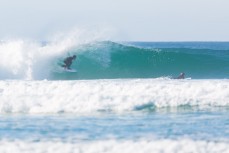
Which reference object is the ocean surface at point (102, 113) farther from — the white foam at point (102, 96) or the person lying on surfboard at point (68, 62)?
the person lying on surfboard at point (68, 62)

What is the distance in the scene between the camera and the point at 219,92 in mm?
16734

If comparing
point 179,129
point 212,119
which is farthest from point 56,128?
point 212,119

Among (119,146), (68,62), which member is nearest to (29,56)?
(68,62)

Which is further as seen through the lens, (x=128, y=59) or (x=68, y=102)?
(x=128, y=59)

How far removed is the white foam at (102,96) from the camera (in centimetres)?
1455

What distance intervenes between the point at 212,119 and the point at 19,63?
600 inches

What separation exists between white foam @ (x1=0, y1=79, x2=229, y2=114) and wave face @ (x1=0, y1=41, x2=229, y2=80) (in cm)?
732

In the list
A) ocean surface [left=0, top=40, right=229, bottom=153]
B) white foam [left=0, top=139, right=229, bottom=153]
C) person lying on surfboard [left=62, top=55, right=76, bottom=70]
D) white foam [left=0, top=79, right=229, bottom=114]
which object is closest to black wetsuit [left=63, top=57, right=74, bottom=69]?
person lying on surfboard [left=62, top=55, right=76, bottom=70]

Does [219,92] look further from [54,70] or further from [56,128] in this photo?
[54,70]

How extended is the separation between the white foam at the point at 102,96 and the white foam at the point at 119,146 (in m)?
4.52

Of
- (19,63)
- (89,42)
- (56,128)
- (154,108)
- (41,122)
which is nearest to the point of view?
(56,128)

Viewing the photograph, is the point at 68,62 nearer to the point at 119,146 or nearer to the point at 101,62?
the point at 101,62

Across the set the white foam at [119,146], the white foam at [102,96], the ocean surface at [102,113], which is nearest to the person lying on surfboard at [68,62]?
the ocean surface at [102,113]

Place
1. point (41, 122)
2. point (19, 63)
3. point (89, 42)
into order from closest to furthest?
point (41, 122)
point (19, 63)
point (89, 42)
